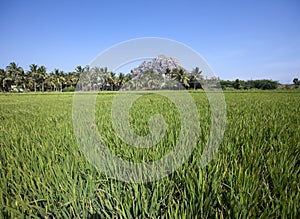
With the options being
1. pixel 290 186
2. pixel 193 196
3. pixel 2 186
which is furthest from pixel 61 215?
pixel 290 186

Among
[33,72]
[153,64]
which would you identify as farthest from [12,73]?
[153,64]

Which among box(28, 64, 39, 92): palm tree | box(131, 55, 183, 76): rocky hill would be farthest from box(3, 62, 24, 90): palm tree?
box(131, 55, 183, 76): rocky hill

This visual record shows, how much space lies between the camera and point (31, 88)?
50562 mm

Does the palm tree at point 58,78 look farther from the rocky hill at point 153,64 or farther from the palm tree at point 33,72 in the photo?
the rocky hill at point 153,64

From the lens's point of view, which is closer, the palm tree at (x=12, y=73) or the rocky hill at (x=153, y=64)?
the rocky hill at (x=153, y=64)

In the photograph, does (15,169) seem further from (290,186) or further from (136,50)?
(136,50)

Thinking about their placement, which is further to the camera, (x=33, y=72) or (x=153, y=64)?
(x=33, y=72)

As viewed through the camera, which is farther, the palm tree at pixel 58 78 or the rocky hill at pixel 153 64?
the palm tree at pixel 58 78

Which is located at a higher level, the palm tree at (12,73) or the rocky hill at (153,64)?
the palm tree at (12,73)

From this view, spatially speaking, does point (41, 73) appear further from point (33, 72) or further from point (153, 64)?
point (153, 64)

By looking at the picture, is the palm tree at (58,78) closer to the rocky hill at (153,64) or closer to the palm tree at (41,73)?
the palm tree at (41,73)

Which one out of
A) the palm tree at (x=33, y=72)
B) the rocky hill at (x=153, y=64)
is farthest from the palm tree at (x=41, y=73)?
the rocky hill at (x=153, y=64)

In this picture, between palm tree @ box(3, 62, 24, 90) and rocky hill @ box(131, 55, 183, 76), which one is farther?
palm tree @ box(3, 62, 24, 90)

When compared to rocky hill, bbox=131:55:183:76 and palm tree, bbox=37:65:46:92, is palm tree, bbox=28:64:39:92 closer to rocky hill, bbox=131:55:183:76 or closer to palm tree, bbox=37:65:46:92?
palm tree, bbox=37:65:46:92
